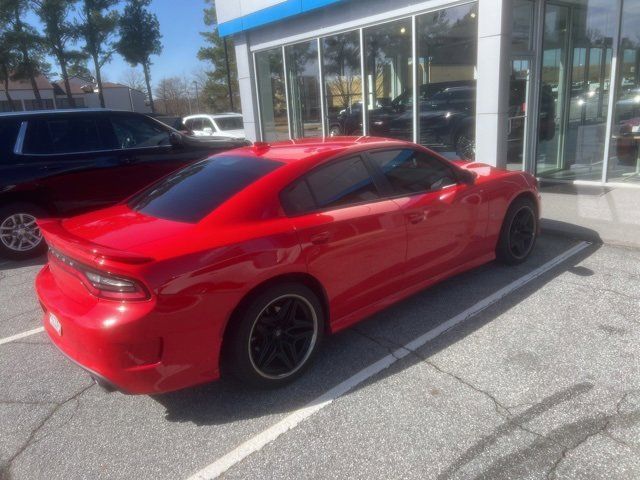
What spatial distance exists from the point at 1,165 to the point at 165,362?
473 cm

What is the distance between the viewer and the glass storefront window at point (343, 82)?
1021 centimetres

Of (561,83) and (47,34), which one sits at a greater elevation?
(47,34)

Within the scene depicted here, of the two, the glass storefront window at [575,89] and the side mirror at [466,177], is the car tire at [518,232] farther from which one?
the glass storefront window at [575,89]

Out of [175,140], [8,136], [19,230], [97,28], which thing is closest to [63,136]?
[8,136]

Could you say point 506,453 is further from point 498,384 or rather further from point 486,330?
point 486,330

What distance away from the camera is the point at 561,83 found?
871 centimetres

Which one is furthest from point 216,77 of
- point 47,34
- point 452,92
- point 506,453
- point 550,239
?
point 506,453

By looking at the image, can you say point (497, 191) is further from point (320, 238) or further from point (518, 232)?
point (320, 238)

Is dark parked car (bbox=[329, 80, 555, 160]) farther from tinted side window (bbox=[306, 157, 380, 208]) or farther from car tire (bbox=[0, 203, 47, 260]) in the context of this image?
car tire (bbox=[0, 203, 47, 260])

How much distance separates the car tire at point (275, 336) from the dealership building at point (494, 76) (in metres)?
5.43

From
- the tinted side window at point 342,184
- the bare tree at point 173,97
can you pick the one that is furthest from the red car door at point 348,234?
the bare tree at point 173,97

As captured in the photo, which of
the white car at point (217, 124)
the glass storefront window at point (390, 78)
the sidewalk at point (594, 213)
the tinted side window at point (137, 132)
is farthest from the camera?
the white car at point (217, 124)

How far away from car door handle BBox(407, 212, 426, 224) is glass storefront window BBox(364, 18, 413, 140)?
6.00 m

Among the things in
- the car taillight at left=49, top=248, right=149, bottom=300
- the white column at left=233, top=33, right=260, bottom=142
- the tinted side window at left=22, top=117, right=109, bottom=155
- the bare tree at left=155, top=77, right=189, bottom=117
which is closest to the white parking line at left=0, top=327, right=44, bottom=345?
the car taillight at left=49, top=248, right=149, bottom=300
